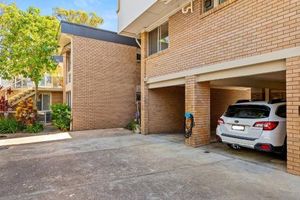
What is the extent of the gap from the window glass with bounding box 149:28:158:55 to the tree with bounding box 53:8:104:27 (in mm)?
18514

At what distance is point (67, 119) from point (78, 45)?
4472mm

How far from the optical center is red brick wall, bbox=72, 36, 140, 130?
12.7 meters

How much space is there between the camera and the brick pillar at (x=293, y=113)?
180 inches

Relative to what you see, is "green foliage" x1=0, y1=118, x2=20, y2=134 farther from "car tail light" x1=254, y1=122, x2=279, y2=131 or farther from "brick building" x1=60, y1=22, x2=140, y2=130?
"car tail light" x1=254, y1=122, x2=279, y2=131

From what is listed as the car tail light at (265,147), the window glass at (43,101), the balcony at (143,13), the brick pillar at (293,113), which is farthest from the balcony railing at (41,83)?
the brick pillar at (293,113)

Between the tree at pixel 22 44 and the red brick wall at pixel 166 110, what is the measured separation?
747 cm

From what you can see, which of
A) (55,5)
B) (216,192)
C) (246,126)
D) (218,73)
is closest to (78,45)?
(218,73)

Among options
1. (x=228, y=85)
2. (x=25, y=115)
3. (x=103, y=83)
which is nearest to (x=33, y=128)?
(x=25, y=115)

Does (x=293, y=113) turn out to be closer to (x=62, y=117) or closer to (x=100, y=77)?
(x=100, y=77)

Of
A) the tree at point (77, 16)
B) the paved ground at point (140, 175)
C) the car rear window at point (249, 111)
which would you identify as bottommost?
the paved ground at point (140, 175)

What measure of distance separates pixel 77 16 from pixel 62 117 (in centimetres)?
1820

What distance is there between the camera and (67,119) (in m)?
12.5

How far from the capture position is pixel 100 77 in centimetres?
1356

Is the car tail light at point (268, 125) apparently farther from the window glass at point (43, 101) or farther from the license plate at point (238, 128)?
the window glass at point (43, 101)
